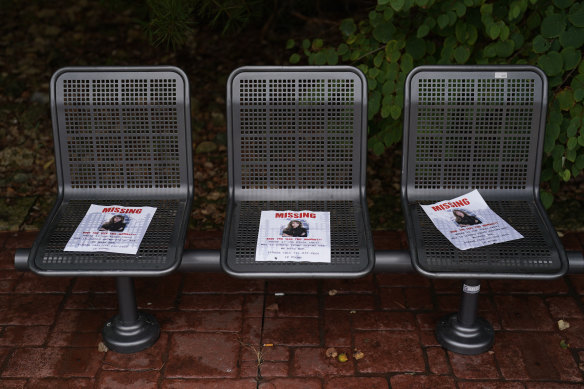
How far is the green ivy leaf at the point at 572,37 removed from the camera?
128 inches

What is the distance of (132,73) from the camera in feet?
10.7

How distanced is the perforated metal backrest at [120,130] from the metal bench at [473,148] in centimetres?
109

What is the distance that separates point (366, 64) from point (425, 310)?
1.41 metres

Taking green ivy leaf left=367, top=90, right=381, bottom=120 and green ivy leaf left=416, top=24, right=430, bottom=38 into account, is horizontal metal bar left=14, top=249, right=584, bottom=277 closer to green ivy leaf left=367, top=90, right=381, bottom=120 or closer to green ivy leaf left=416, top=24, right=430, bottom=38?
green ivy leaf left=367, top=90, right=381, bottom=120

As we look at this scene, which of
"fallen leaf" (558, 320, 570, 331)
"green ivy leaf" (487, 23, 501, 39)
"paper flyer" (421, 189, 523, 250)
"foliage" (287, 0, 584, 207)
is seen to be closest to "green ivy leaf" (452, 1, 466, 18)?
"foliage" (287, 0, 584, 207)

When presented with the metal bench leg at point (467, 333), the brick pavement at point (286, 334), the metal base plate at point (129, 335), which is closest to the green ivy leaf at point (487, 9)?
the metal bench leg at point (467, 333)

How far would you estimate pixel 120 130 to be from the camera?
3.34 metres

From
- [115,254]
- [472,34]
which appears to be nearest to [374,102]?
[472,34]

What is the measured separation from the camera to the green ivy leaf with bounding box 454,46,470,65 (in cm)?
359

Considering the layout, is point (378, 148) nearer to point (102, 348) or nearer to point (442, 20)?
point (442, 20)

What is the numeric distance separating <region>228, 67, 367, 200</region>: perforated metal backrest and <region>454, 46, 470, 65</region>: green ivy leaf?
663 mm

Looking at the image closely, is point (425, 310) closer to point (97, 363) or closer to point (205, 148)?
point (97, 363)

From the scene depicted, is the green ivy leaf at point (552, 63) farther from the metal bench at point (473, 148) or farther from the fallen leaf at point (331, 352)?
the fallen leaf at point (331, 352)

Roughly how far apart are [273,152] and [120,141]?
0.75m
